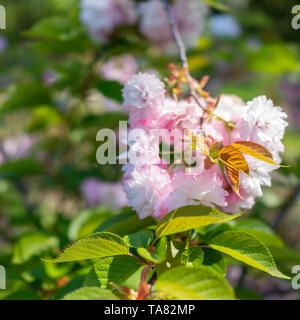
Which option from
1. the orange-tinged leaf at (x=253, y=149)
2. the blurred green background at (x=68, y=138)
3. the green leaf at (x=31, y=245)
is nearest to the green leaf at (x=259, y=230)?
the blurred green background at (x=68, y=138)

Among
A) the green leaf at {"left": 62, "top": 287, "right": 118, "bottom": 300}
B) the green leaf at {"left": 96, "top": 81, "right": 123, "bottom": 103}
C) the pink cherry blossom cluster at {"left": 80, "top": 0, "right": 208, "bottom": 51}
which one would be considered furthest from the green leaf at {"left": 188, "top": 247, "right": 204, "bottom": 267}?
the pink cherry blossom cluster at {"left": 80, "top": 0, "right": 208, "bottom": 51}

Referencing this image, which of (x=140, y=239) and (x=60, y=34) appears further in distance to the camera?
(x=60, y=34)

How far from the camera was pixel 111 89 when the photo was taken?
0.83 meters

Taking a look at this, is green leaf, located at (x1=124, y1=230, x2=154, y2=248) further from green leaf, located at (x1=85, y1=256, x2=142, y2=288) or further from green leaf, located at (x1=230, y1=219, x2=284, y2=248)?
green leaf, located at (x1=230, y1=219, x2=284, y2=248)

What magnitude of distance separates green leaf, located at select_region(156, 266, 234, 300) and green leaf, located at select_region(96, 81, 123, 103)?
0.51 meters

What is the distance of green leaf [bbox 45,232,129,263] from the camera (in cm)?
42

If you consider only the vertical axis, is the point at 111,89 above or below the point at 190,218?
above

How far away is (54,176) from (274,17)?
2.17 metres

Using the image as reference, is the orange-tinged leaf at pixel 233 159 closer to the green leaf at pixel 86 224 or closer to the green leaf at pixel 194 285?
the green leaf at pixel 194 285

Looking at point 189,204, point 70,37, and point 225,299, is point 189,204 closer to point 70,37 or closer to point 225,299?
point 225,299

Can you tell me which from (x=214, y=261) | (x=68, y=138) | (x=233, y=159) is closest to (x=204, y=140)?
(x=233, y=159)

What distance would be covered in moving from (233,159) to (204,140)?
0.05 m

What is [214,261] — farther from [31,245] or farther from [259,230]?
[31,245]

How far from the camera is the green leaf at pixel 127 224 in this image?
21.7 inches
